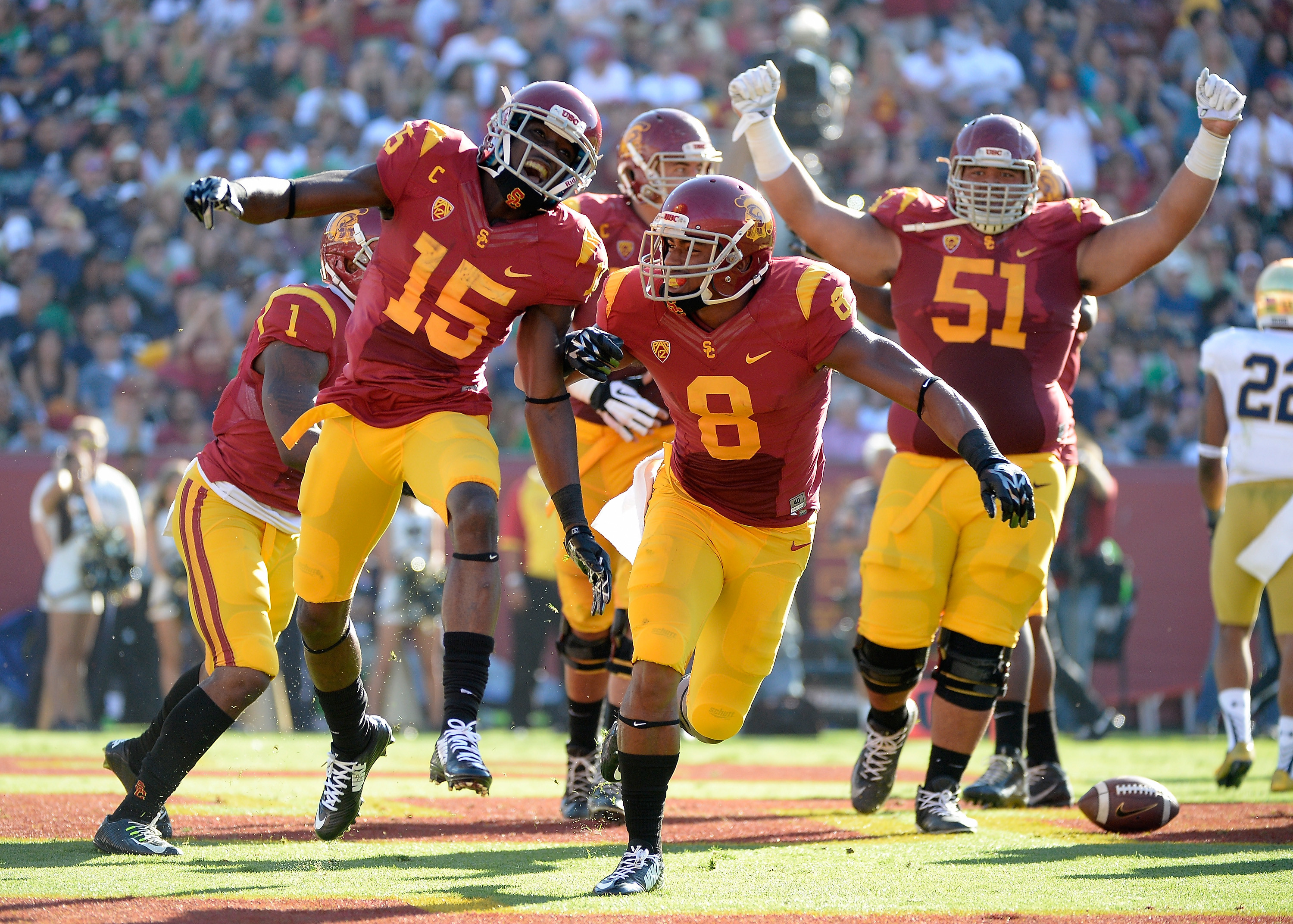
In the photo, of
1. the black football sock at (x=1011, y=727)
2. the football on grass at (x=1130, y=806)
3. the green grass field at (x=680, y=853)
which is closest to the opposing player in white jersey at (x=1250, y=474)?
the green grass field at (x=680, y=853)

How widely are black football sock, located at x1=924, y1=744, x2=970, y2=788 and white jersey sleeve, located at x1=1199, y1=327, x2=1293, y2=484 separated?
2.65 meters

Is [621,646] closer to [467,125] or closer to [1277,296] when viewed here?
[1277,296]

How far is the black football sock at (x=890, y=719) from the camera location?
17.6ft

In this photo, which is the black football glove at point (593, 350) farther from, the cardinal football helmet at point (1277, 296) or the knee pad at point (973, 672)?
the cardinal football helmet at point (1277, 296)

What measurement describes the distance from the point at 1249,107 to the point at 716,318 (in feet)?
38.2

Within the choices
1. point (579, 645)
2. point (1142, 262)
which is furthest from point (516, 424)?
point (1142, 262)

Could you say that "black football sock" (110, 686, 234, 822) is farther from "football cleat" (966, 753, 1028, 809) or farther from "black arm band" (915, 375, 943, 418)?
"football cleat" (966, 753, 1028, 809)

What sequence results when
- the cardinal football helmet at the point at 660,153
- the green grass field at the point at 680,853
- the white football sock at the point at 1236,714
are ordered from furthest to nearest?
the white football sock at the point at 1236,714 → the cardinal football helmet at the point at 660,153 → the green grass field at the point at 680,853

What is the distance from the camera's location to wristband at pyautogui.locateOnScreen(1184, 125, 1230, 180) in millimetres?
5125

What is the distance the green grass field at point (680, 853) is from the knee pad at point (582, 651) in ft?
1.88

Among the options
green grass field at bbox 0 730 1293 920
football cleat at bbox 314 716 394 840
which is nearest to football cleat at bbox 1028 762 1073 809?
green grass field at bbox 0 730 1293 920

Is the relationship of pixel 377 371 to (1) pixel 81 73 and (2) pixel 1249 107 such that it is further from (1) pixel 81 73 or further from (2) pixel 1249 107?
(2) pixel 1249 107

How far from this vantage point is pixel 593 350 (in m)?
4.02

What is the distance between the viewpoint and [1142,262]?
514 cm
